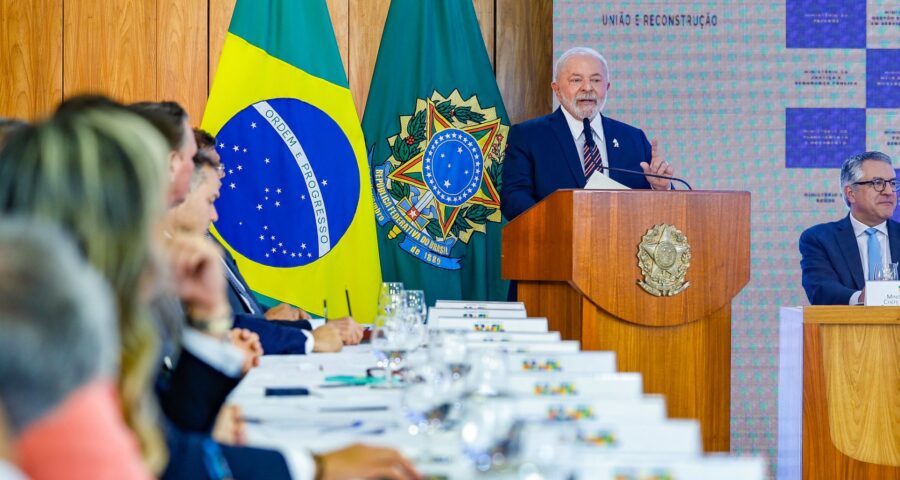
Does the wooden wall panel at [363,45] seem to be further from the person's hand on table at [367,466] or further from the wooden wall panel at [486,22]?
the person's hand on table at [367,466]

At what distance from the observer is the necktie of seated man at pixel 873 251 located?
5.19 meters

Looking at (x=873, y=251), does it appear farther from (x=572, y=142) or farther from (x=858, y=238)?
(x=572, y=142)

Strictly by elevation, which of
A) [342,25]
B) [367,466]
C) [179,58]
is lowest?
[367,466]

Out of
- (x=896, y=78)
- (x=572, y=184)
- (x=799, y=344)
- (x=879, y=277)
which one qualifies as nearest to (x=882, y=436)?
(x=799, y=344)

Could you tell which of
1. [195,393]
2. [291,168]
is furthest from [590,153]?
[195,393]

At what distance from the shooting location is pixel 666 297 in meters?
3.58

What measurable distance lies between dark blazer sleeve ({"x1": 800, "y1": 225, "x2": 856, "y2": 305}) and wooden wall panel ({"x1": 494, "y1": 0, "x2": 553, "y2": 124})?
1667 millimetres

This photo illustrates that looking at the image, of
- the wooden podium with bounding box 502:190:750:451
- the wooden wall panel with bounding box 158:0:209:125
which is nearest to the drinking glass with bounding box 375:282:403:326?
the wooden podium with bounding box 502:190:750:451

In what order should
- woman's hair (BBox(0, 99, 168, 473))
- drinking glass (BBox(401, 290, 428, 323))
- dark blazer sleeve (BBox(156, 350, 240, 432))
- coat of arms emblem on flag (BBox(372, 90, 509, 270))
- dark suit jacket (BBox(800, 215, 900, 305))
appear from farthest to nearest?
coat of arms emblem on flag (BBox(372, 90, 509, 270)), dark suit jacket (BBox(800, 215, 900, 305)), drinking glass (BBox(401, 290, 428, 323)), dark blazer sleeve (BBox(156, 350, 240, 432)), woman's hair (BBox(0, 99, 168, 473))

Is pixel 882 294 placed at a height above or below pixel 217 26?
below

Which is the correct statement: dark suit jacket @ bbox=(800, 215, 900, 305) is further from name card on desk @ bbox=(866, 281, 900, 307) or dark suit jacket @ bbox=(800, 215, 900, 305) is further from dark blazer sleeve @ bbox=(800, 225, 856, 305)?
name card on desk @ bbox=(866, 281, 900, 307)

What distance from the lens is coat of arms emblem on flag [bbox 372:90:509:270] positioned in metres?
6.05

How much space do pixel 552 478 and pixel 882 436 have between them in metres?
3.18

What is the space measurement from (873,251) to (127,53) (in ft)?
13.3
